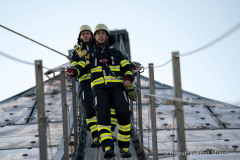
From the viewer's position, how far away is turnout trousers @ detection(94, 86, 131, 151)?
415 cm

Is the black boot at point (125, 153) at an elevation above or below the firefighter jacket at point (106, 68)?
below

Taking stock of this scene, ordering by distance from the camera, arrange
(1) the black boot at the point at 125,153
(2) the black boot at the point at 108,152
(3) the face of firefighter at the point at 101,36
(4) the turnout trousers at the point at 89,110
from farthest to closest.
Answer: (4) the turnout trousers at the point at 89,110 < (3) the face of firefighter at the point at 101,36 < (1) the black boot at the point at 125,153 < (2) the black boot at the point at 108,152

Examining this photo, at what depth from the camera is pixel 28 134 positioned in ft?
22.6

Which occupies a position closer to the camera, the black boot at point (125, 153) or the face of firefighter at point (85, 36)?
the black boot at point (125, 153)

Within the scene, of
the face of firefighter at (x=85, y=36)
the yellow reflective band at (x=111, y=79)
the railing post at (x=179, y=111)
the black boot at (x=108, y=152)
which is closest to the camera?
the railing post at (x=179, y=111)

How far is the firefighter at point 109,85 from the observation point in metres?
4.18

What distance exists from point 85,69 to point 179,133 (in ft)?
8.00

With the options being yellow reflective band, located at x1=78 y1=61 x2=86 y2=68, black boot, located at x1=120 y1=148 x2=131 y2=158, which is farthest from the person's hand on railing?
black boot, located at x1=120 y1=148 x2=131 y2=158

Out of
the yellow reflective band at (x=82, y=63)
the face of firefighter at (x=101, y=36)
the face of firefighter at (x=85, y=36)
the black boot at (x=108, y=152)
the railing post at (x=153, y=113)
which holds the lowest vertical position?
the black boot at (x=108, y=152)

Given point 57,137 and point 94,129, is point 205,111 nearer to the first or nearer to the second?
point 57,137

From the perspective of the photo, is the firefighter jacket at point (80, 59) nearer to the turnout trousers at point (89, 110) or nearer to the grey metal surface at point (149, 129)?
the turnout trousers at point (89, 110)

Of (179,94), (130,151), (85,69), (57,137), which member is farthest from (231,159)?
(57,137)

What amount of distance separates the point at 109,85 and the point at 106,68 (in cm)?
22

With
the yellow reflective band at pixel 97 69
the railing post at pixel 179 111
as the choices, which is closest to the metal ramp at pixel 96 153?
the yellow reflective band at pixel 97 69
